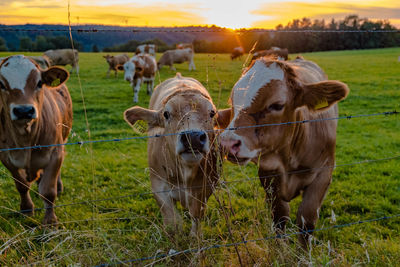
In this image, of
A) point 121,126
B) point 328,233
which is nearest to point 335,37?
point 121,126

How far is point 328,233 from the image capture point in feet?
Result: 13.6

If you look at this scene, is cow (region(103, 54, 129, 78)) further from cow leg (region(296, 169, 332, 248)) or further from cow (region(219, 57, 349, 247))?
cow leg (region(296, 169, 332, 248))

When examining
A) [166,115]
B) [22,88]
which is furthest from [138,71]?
[166,115]

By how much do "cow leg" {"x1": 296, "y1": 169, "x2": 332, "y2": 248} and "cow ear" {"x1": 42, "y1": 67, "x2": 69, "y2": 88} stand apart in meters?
3.17

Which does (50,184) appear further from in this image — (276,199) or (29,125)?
(276,199)

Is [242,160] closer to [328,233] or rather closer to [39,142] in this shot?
[328,233]

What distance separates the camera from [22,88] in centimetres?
416

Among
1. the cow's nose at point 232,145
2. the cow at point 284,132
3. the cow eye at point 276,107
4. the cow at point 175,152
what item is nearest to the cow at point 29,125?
the cow at point 175,152

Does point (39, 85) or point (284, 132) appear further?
point (39, 85)

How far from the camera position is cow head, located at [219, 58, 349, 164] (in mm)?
2908

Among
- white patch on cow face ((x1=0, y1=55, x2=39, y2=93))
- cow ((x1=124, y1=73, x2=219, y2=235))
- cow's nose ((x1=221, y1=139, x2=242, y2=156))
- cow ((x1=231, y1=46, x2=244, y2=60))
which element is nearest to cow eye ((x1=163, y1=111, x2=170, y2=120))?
cow ((x1=124, y1=73, x2=219, y2=235))

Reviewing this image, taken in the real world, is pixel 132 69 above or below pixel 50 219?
above

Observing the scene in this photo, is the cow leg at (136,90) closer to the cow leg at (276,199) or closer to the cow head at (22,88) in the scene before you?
the cow head at (22,88)

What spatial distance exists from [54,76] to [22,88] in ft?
1.68
